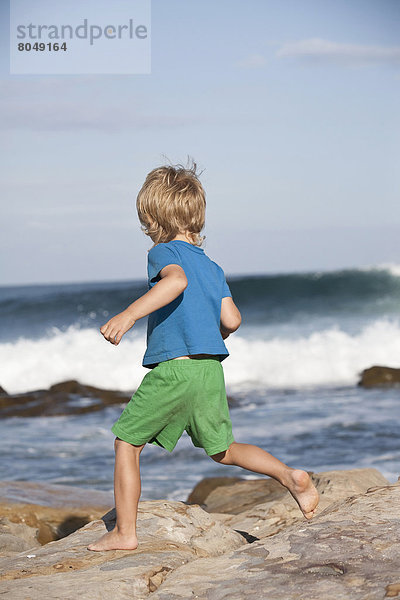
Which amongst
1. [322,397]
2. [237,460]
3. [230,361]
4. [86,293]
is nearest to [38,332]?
[86,293]

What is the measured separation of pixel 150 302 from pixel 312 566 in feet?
3.56

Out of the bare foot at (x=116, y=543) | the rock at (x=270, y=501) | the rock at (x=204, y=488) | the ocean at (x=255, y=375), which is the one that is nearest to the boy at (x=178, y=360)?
the bare foot at (x=116, y=543)

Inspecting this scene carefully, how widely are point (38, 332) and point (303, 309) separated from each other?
8727mm

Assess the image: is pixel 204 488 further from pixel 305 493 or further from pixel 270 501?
pixel 305 493

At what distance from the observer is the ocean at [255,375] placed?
708 centimetres

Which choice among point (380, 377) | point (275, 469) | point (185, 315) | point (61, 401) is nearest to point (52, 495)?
point (275, 469)

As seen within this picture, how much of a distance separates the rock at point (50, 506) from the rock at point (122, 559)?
1.49 metres

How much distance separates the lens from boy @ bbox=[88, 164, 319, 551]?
2.97 meters

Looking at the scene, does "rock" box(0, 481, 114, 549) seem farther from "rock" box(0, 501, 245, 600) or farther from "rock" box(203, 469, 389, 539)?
"rock" box(0, 501, 245, 600)

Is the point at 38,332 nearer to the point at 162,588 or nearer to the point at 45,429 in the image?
the point at 45,429

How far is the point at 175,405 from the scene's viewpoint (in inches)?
118

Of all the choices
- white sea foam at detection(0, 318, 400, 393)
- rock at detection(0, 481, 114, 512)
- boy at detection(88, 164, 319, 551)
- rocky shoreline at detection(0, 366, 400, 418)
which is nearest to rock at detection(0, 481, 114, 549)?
rock at detection(0, 481, 114, 512)

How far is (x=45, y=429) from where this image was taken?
9.39m

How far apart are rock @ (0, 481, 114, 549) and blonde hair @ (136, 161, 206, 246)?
7.61 ft
